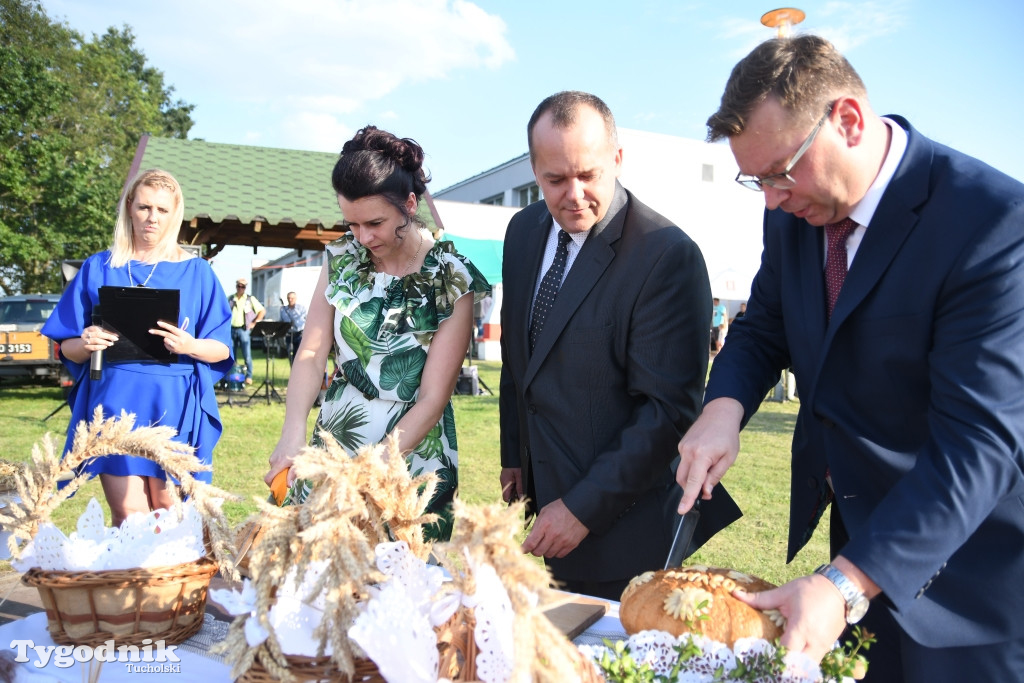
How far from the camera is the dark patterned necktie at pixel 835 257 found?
171 centimetres

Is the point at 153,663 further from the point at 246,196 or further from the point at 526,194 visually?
the point at 526,194

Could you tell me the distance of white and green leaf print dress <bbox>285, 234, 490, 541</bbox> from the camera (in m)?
2.38

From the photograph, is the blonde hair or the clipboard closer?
the clipboard

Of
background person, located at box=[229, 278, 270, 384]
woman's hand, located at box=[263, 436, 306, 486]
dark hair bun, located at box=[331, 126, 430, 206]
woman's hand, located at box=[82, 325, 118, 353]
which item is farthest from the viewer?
background person, located at box=[229, 278, 270, 384]

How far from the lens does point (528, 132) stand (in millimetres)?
2242

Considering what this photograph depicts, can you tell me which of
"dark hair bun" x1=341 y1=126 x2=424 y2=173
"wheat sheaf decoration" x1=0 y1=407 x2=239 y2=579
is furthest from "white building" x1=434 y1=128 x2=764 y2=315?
"wheat sheaf decoration" x1=0 y1=407 x2=239 y2=579

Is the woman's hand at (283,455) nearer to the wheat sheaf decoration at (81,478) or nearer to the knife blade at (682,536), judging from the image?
the wheat sheaf decoration at (81,478)

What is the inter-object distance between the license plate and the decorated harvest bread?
1456 cm

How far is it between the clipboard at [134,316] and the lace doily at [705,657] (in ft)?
8.05

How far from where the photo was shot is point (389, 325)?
239cm

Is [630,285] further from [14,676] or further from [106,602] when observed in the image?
[14,676]

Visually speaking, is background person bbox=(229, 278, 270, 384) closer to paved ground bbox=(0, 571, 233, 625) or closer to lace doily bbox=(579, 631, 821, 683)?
paved ground bbox=(0, 571, 233, 625)

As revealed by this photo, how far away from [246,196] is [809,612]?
447 inches

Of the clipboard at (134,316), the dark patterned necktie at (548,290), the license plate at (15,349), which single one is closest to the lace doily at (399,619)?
the dark patterned necktie at (548,290)
